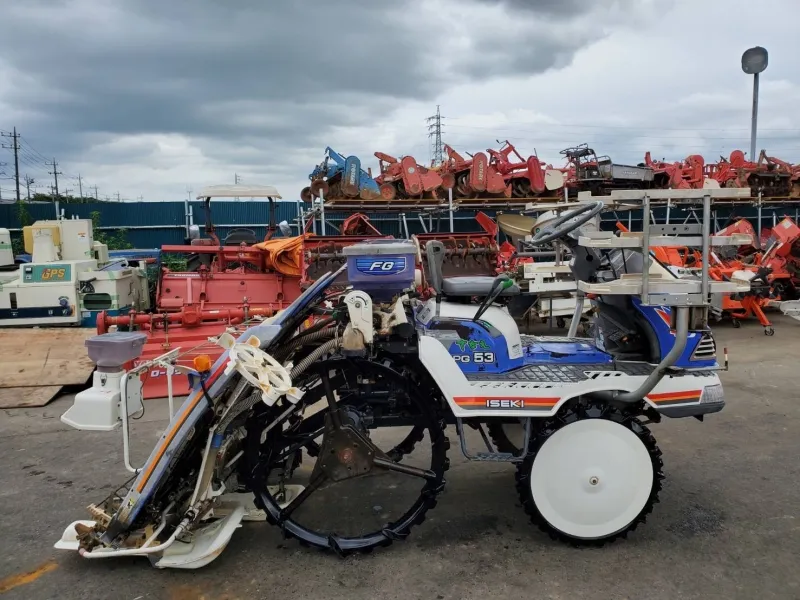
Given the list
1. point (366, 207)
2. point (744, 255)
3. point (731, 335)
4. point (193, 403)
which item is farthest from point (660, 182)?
point (193, 403)

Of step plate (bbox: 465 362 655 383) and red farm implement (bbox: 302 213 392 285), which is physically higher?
red farm implement (bbox: 302 213 392 285)

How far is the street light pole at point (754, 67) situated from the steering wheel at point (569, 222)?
47.7 feet

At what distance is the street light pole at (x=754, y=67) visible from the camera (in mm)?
14938

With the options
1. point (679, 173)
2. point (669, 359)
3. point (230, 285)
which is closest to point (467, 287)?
point (669, 359)

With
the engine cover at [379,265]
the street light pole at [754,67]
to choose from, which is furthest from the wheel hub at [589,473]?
the street light pole at [754,67]

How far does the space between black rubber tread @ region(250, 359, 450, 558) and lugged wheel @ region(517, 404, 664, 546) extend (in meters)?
0.46

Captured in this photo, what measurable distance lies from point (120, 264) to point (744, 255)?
11433 millimetres

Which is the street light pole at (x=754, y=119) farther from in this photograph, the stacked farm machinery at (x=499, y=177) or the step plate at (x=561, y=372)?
the step plate at (x=561, y=372)

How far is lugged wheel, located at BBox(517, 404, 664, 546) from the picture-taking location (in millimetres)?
3186

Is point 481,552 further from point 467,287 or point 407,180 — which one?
point 407,180

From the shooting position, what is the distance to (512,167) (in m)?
13.4

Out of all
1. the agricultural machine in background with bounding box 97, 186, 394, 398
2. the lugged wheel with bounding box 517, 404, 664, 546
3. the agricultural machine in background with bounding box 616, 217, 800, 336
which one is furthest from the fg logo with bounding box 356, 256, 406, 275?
the agricultural machine in background with bounding box 616, 217, 800, 336

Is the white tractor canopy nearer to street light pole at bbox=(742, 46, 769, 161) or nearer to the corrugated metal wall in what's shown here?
the corrugated metal wall

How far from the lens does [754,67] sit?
15.1m
